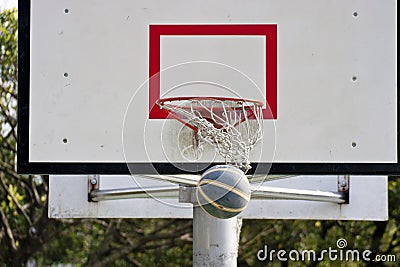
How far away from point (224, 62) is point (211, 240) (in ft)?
2.81

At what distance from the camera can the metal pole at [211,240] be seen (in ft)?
13.4

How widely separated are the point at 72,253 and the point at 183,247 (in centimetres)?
125

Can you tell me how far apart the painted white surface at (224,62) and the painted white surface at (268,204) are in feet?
4.53

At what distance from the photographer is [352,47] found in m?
3.60

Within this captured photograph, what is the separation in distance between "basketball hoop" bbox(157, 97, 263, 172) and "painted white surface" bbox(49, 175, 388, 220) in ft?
5.11

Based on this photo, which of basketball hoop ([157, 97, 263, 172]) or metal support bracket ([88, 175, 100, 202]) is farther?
metal support bracket ([88, 175, 100, 202])

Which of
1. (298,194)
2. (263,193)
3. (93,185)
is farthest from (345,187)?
(93,185)

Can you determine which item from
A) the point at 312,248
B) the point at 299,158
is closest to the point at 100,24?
the point at 299,158

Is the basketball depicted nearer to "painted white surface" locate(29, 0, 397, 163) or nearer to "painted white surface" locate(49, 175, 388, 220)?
"painted white surface" locate(29, 0, 397, 163)

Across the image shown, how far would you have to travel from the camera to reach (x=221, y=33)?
3.62 m

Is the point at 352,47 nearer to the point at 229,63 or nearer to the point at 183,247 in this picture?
the point at 229,63

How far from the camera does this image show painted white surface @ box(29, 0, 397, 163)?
353 cm

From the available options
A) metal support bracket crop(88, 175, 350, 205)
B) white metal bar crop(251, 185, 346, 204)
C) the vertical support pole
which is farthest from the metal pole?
white metal bar crop(251, 185, 346, 204)

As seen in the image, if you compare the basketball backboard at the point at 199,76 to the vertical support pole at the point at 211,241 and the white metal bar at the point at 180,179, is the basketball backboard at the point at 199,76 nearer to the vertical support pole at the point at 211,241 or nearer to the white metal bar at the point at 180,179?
the white metal bar at the point at 180,179
